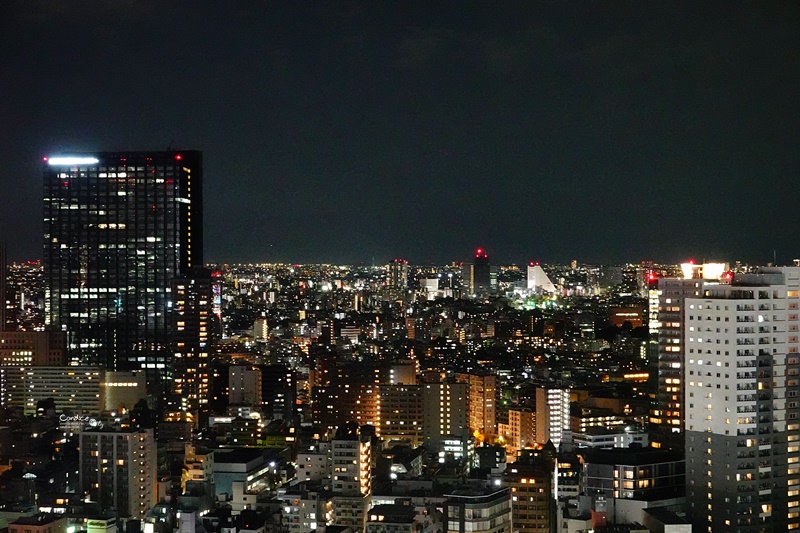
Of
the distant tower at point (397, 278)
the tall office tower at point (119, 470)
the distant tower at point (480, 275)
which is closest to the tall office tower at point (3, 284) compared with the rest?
the tall office tower at point (119, 470)

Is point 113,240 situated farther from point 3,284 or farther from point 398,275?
point 398,275

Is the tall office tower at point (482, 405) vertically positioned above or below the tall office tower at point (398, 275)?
below

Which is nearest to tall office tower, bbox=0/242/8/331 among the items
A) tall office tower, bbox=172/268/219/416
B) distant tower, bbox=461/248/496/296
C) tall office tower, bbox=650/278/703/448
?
tall office tower, bbox=172/268/219/416

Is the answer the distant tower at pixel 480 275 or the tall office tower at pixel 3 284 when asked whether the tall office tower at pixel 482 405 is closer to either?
the tall office tower at pixel 3 284

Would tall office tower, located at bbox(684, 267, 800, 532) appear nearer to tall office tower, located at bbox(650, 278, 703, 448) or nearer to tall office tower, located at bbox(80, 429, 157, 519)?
tall office tower, located at bbox(650, 278, 703, 448)

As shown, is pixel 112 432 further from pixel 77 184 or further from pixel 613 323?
pixel 613 323

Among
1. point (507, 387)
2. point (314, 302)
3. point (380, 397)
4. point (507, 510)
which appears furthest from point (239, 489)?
point (314, 302)

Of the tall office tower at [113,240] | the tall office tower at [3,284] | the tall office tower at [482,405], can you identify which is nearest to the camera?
the tall office tower at [482,405]
